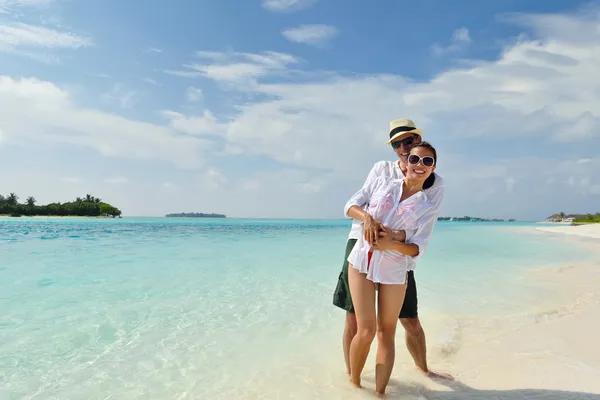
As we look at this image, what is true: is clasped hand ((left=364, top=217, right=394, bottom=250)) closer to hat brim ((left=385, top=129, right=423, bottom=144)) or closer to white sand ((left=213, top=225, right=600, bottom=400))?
hat brim ((left=385, top=129, right=423, bottom=144))

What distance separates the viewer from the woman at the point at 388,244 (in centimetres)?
272

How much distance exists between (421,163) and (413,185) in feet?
0.59

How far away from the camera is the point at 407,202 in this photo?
9.17 ft

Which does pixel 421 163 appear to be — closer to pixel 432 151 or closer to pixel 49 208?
pixel 432 151

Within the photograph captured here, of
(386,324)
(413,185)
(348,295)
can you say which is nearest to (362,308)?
(386,324)

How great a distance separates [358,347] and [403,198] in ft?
4.04

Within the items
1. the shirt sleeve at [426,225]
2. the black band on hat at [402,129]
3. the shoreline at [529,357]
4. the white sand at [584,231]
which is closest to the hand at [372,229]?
the shirt sleeve at [426,225]

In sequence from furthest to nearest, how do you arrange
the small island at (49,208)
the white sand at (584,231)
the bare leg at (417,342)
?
the small island at (49,208) < the white sand at (584,231) < the bare leg at (417,342)

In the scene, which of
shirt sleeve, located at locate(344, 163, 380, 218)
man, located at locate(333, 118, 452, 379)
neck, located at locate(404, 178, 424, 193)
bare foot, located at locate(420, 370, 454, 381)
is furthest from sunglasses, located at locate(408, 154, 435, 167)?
bare foot, located at locate(420, 370, 454, 381)

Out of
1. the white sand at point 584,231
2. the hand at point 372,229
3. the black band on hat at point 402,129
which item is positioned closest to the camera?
the hand at point 372,229

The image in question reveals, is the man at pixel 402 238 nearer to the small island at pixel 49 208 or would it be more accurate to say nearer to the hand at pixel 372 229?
the hand at pixel 372 229

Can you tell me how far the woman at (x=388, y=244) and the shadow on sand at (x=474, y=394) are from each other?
1.34 ft

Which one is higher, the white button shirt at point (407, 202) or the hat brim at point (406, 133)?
the hat brim at point (406, 133)

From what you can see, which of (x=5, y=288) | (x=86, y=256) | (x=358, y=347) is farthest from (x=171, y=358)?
(x=86, y=256)
